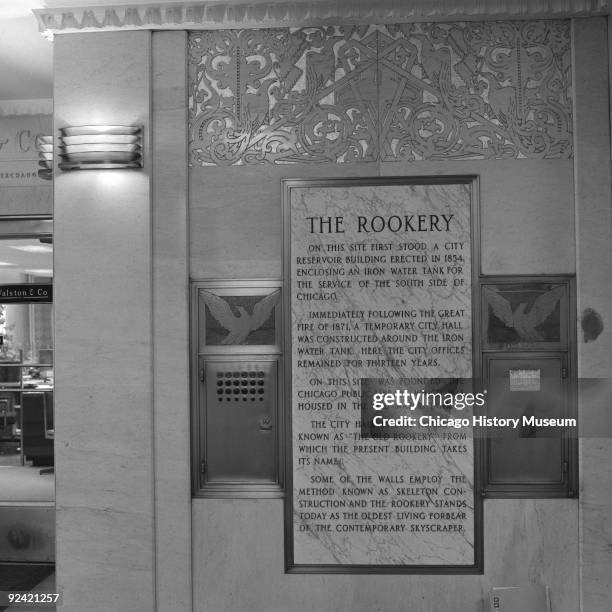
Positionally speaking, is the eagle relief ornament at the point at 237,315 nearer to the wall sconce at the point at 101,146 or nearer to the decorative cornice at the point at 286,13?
the wall sconce at the point at 101,146

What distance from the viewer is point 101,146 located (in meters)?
2.46

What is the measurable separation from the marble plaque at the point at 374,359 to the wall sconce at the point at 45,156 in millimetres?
1692

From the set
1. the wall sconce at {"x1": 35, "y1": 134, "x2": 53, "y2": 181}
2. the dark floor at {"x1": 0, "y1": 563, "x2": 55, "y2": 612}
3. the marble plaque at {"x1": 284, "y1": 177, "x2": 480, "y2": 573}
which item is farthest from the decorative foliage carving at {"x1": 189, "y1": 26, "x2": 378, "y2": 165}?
the dark floor at {"x1": 0, "y1": 563, "x2": 55, "y2": 612}

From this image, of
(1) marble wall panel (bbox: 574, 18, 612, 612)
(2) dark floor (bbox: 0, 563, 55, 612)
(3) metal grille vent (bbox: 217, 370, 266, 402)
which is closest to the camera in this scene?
(1) marble wall panel (bbox: 574, 18, 612, 612)

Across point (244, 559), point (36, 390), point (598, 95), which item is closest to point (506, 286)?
point (598, 95)

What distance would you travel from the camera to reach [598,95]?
2439 mm

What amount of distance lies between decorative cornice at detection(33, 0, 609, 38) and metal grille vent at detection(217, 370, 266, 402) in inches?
63.1

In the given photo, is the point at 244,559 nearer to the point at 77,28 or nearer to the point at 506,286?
the point at 506,286

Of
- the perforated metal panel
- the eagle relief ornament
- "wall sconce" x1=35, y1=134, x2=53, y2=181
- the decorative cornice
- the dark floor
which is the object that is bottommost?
the dark floor

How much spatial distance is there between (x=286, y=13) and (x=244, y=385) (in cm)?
171

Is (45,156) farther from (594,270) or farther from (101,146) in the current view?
(594,270)

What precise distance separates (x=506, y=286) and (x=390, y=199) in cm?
65

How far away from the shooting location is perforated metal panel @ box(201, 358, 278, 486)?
2.52 m

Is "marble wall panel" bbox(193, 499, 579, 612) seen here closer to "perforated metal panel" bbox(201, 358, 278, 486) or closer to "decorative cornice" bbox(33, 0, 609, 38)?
"perforated metal panel" bbox(201, 358, 278, 486)
